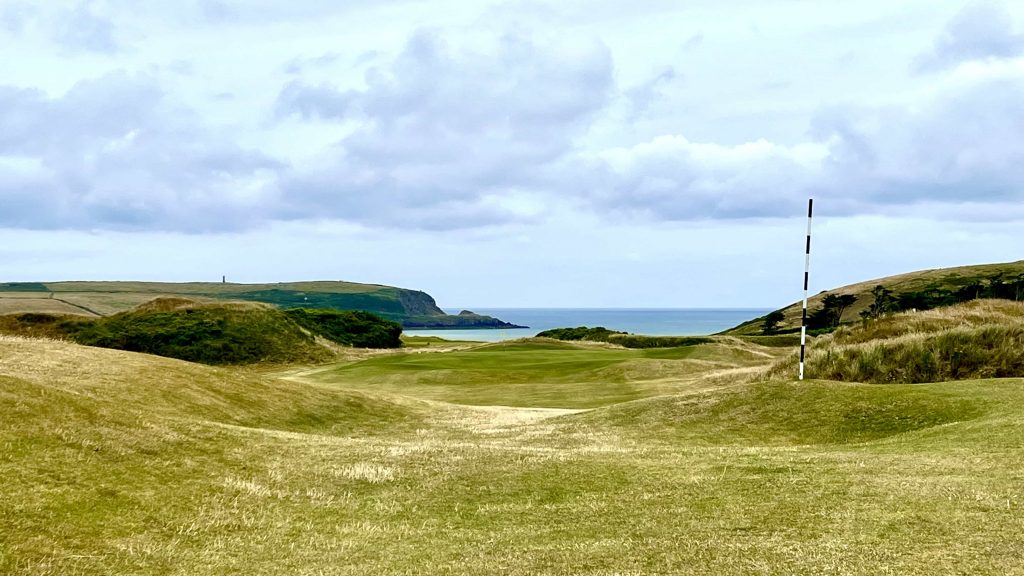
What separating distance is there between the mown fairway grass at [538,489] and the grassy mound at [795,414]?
0.09 metres

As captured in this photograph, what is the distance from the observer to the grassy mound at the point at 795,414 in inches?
895

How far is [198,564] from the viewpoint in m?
11.1

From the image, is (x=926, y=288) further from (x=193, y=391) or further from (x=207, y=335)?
(x=193, y=391)

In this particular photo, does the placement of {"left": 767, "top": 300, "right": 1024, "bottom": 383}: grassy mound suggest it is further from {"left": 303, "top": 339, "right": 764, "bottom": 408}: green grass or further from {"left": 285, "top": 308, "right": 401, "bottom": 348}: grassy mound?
{"left": 285, "top": 308, "right": 401, "bottom": 348}: grassy mound

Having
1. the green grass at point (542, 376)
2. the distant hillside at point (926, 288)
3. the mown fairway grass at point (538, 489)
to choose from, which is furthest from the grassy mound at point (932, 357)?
the distant hillside at point (926, 288)

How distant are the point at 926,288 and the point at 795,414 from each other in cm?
12473

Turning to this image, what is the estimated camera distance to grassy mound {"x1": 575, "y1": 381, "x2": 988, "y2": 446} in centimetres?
2273

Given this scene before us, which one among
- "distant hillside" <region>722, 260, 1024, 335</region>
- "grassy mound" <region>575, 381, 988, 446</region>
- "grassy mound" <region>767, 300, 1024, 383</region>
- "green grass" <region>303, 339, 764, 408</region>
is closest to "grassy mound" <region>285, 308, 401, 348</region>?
"green grass" <region>303, 339, 764, 408</region>

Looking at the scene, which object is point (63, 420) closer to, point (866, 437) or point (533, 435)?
point (533, 435)

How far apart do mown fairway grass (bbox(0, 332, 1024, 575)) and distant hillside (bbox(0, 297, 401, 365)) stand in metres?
46.1

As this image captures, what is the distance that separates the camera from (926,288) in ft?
443

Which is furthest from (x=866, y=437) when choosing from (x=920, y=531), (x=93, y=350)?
(x=93, y=350)

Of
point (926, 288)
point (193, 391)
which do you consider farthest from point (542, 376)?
point (926, 288)

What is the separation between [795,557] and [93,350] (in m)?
28.9
